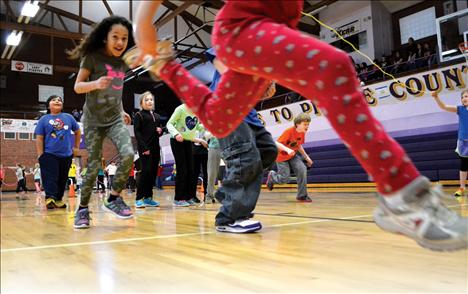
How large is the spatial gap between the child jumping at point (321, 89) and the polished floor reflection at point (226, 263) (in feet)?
0.32

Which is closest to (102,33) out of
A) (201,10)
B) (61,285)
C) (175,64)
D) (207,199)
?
(175,64)

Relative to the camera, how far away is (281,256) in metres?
1.31

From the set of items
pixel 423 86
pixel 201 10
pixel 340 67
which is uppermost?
pixel 201 10

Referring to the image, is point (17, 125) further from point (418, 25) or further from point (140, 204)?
point (418, 25)

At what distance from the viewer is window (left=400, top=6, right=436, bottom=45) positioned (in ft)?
36.5

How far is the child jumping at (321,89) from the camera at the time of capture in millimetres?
718

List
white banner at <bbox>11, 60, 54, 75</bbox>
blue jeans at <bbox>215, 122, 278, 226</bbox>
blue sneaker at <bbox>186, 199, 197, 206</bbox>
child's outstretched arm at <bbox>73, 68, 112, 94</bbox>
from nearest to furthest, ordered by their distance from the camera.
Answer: child's outstretched arm at <bbox>73, 68, 112, 94</bbox> → blue jeans at <bbox>215, 122, 278, 226</bbox> → blue sneaker at <bbox>186, 199, 197, 206</bbox> → white banner at <bbox>11, 60, 54, 75</bbox>

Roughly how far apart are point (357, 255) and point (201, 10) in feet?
43.7

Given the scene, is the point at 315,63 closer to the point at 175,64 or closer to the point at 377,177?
the point at 377,177

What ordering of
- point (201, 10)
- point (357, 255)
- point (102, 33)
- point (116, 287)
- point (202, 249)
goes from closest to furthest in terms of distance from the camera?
point (116, 287), point (357, 255), point (202, 249), point (102, 33), point (201, 10)

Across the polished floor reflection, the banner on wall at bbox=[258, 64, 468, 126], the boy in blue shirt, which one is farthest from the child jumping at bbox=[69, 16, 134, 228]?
the banner on wall at bbox=[258, 64, 468, 126]

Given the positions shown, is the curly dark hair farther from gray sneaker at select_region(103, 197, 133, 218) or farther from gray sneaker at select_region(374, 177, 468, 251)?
gray sneaker at select_region(374, 177, 468, 251)

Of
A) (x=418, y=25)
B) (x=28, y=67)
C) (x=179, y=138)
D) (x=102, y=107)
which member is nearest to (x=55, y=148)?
(x=179, y=138)

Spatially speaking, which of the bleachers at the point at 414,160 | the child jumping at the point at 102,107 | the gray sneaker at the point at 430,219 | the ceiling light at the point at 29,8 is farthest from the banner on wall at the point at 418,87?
the ceiling light at the point at 29,8
